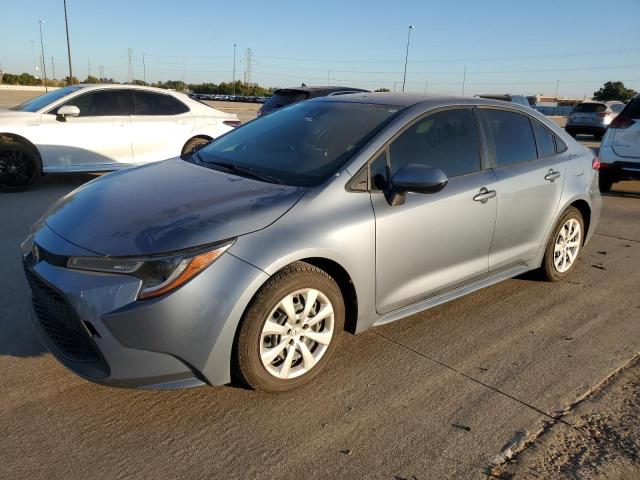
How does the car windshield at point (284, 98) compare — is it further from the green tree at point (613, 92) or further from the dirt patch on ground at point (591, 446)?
the green tree at point (613, 92)

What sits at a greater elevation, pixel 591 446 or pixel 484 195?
pixel 484 195

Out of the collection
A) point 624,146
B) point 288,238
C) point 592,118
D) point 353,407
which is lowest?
point 353,407

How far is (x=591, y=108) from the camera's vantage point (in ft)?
72.0

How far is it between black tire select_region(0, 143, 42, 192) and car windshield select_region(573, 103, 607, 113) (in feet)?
68.7

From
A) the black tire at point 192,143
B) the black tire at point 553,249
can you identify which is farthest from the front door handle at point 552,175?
the black tire at point 192,143

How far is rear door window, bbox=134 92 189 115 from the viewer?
8609 millimetres

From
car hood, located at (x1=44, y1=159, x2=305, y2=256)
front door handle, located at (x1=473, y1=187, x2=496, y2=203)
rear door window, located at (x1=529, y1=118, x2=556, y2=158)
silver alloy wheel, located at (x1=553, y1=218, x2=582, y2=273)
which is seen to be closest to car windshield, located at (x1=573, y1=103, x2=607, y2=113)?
silver alloy wheel, located at (x1=553, y1=218, x2=582, y2=273)

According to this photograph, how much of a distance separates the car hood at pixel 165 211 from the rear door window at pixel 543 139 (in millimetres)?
2434

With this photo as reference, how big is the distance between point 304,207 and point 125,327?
1080mm

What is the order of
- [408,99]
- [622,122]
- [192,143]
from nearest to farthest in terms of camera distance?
1. [408,99]
2. [622,122]
3. [192,143]

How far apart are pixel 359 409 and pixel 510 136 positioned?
8.29ft

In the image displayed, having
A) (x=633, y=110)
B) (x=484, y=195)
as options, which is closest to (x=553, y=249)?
(x=484, y=195)

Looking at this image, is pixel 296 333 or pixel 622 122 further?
pixel 622 122

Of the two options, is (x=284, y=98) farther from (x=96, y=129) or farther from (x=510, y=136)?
(x=510, y=136)
